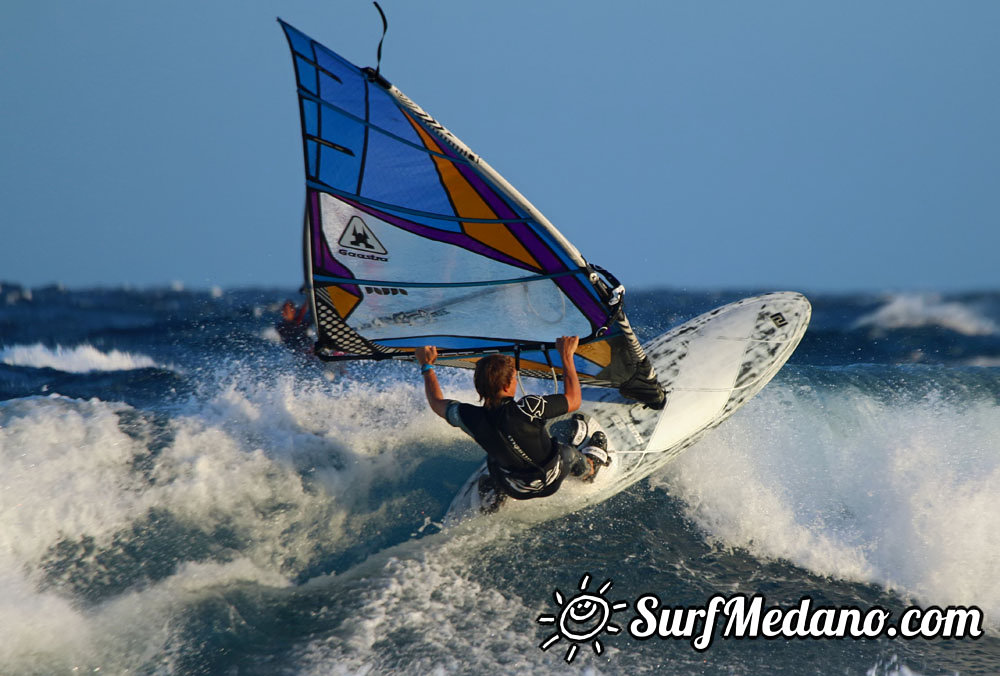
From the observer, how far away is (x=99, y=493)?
4602 mm

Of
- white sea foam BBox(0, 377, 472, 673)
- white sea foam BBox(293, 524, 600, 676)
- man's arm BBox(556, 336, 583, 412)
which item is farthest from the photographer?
man's arm BBox(556, 336, 583, 412)

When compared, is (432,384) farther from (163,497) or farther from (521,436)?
(163,497)

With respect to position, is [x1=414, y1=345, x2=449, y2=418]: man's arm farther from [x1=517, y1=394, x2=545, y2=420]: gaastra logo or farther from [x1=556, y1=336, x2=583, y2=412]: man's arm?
[x1=556, y1=336, x2=583, y2=412]: man's arm

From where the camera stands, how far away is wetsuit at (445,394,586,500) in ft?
12.9

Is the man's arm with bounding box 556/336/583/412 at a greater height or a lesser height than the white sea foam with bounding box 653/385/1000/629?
greater

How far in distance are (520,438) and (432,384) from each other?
0.70 m

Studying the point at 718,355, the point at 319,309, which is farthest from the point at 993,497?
the point at 319,309

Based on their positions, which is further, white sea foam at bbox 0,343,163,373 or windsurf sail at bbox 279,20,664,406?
white sea foam at bbox 0,343,163,373

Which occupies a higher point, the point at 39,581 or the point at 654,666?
the point at 39,581

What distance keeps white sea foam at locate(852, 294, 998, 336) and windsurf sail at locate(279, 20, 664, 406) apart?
8163 mm

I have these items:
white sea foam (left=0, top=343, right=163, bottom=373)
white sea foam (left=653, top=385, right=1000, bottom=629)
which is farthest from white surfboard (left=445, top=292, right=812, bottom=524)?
white sea foam (left=0, top=343, right=163, bottom=373)

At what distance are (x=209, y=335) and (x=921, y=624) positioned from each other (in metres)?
9.22

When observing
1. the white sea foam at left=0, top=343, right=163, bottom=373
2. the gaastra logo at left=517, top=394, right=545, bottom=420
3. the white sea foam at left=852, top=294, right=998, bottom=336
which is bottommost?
the white sea foam at left=852, top=294, right=998, bottom=336

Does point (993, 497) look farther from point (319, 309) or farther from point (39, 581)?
point (39, 581)
